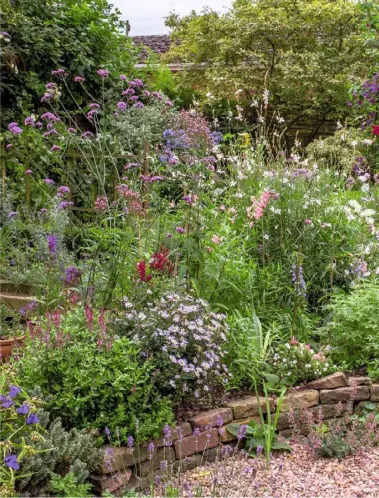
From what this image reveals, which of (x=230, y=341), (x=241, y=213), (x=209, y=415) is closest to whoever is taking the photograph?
(x=209, y=415)

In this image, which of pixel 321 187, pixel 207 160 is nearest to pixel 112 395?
pixel 207 160

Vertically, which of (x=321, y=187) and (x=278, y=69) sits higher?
(x=278, y=69)

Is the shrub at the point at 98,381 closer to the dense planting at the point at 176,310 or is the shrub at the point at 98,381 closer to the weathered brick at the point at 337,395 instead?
the dense planting at the point at 176,310

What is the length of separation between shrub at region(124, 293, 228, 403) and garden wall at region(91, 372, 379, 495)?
0.16m

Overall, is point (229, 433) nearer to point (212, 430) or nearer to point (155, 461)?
point (212, 430)

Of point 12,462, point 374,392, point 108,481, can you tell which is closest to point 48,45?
point 374,392

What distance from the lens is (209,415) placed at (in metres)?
3.46

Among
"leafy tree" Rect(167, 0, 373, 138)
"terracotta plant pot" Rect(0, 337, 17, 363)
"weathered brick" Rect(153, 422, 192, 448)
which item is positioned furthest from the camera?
"leafy tree" Rect(167, 0, 373, 138)

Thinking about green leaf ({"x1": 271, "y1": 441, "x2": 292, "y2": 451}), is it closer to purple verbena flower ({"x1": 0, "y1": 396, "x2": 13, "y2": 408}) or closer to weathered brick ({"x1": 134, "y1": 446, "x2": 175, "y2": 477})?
weathered brick ({"x1": 134, "y1": 446, "x2": 175, "y2": 477})

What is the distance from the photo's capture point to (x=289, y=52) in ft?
41.9

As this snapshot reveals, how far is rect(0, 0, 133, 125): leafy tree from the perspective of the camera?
722 cm

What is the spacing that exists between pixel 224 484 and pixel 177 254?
1.52m

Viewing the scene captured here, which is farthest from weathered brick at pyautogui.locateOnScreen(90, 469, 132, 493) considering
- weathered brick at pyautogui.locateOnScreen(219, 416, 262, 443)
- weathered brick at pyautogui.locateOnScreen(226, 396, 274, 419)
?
weathered brick at pyautogui.locateOnScreen(226, 396, 274, 419)

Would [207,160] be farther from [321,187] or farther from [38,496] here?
[38,496]
